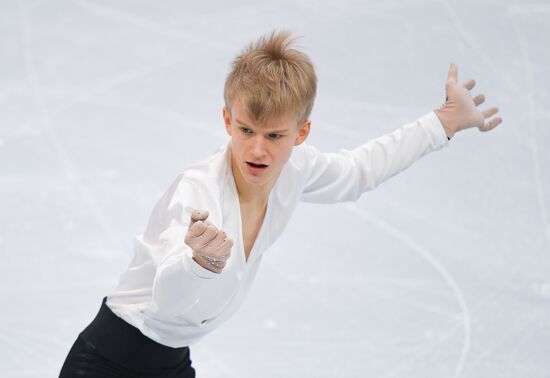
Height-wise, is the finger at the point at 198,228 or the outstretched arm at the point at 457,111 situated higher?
the outstretched arm at the point at 457,111

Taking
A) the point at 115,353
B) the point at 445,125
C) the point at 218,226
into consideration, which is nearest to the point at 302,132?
the point at 218,226

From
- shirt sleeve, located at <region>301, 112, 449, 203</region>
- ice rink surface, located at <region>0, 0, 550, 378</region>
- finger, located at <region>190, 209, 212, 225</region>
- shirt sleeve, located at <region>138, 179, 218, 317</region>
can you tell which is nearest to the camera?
finger, located at <region>190, 209, 212, 225</region>

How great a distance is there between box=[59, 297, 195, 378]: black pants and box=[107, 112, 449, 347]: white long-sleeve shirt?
4 centimetres

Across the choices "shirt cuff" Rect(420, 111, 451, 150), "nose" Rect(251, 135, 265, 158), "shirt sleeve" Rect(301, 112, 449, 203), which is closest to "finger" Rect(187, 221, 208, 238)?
"nose" Rect(251, 135, 265, 158)

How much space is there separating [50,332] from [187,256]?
5.71 ft

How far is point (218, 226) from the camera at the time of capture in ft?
7.82

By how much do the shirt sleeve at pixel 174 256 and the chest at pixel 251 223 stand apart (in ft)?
0.83

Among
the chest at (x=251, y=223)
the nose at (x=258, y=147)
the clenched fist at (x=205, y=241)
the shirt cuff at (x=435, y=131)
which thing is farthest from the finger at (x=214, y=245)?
the shirt cuff at (x=435, y=131)

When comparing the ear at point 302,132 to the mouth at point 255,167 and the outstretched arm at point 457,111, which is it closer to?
the mouth at point 255,167

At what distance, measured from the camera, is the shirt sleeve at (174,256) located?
7.35 feet

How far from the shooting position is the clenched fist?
2.14 meters

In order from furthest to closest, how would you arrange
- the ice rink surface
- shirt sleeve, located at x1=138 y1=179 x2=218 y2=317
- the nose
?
the ice rink surface, the nose, shirt sleeve, located at x1=138 y1=179 x2=218 y2=317

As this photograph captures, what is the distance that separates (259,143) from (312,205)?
230cm

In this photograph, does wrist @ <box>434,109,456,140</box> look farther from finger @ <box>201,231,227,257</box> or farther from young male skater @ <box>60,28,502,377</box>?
finger @ <box>201,231,227,257</box>
